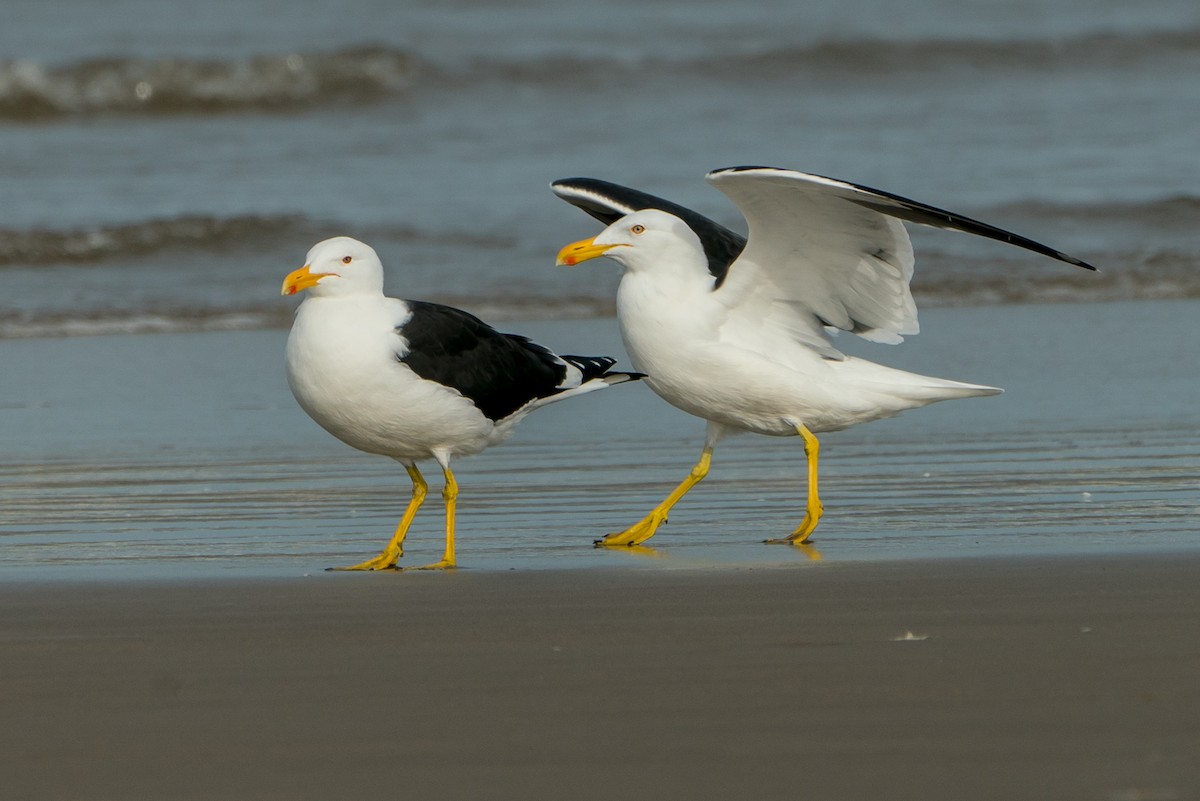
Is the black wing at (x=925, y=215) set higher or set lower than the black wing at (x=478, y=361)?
higher

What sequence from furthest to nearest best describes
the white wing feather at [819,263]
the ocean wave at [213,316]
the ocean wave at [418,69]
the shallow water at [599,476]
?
the ocean wave at [418,69]
the ocean wave at [213,316]
the white wing feather at [819,263]
the shallow water at [599,476]

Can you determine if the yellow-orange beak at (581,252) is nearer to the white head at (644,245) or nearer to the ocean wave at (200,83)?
the white head at (644,245)

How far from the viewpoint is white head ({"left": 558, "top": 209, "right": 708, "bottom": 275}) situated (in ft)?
20.3

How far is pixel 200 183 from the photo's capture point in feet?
51.0

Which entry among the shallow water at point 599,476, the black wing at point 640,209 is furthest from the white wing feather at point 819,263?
the shallow water at point 599,476

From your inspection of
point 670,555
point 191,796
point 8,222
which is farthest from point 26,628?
point 8,222

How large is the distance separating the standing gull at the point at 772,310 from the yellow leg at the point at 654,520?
1cm

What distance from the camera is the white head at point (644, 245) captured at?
618 centimetres

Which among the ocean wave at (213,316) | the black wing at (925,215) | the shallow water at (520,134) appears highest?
the black wing at (925,215)

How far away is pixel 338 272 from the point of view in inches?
217

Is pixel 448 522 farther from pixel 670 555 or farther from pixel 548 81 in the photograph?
pixel 548 81

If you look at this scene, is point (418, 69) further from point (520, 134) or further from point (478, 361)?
point (478, 361)

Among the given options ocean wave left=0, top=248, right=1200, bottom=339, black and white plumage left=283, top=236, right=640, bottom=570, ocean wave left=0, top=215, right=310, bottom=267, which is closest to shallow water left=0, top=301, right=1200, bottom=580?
black and white plumage left=283, top=236, right=640, bottom=570

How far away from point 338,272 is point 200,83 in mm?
15871
